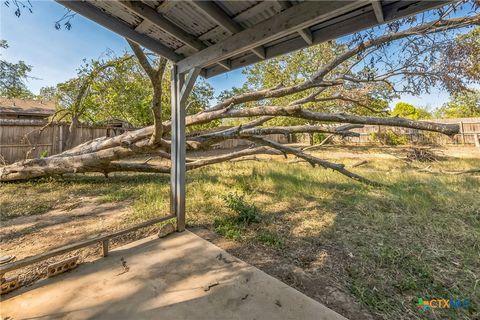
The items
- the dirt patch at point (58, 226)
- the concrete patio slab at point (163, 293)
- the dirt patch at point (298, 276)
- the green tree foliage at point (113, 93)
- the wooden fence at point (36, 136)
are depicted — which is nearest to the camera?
the concrete patio slab at point (163, 293)

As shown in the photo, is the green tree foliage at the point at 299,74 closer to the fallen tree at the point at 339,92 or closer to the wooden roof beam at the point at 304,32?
the fallen tree at the point at 339,92

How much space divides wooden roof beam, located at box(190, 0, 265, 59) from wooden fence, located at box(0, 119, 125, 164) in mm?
8375

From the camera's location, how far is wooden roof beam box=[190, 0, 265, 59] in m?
1.88

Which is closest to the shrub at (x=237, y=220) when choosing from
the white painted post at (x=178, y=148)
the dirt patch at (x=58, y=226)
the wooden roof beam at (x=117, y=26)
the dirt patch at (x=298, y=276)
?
the dirt patch at (x=298, y=276)

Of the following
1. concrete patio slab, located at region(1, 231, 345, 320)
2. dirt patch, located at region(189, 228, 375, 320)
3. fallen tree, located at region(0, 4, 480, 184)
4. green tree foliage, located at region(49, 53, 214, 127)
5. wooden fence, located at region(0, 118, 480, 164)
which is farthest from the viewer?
wooden fence, located at region(0, 118, 480, 164)

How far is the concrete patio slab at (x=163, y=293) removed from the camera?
60.5 inches

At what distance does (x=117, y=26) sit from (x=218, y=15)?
1.13 metres

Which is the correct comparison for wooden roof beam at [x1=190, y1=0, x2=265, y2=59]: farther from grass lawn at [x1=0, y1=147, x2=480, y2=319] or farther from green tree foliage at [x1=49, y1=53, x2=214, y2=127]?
green tree foliage at [x1=49, y1=53, x2=214, y2=127]

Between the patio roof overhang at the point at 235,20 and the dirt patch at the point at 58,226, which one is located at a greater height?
the patio roof overhang at the point at 235,20

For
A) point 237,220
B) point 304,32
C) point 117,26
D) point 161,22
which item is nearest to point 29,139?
point 117,26

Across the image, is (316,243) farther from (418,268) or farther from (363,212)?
(363,212)

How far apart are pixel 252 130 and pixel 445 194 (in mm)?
4143

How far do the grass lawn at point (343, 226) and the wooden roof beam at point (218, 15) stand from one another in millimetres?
2419

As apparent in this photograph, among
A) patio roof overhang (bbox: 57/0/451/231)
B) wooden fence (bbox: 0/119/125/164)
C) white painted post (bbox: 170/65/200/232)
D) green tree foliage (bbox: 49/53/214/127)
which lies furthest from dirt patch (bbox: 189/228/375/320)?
wooden fence (bbox: 0/119/125/164)
